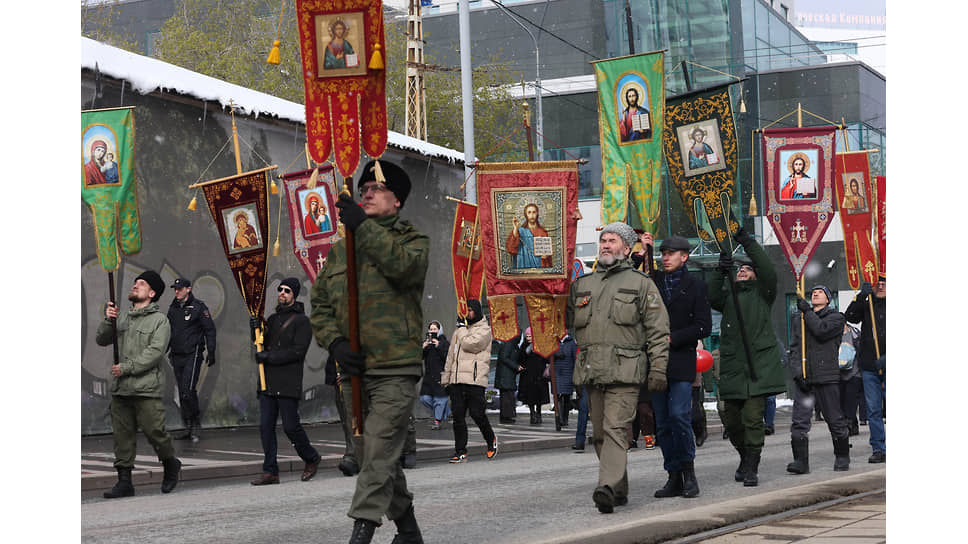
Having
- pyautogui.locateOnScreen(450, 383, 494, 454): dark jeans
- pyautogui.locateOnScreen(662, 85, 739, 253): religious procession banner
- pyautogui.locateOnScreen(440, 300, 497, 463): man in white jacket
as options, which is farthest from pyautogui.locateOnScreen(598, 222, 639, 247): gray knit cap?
pyautogui.locateOnScreen(450, 383, 494, 454): dark jeans

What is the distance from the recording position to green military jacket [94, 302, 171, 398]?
33.9 feet

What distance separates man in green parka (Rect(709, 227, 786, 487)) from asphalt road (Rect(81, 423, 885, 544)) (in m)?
0.43

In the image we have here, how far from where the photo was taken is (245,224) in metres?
14.3

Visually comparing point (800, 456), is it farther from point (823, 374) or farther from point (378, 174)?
point (378, 174)

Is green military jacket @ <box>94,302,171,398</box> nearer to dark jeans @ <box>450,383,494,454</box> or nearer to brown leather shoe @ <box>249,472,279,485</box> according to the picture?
brown leather shoe @ <box>249,472,279,485</box>

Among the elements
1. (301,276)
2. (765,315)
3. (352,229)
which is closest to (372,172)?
(352,229)

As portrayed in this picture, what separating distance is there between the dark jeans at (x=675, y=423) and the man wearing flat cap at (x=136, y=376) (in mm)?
4223

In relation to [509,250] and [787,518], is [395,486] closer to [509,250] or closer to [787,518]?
[787,518]

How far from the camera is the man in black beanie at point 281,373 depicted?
→ 11211 millimetres

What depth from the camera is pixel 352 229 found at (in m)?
5.91

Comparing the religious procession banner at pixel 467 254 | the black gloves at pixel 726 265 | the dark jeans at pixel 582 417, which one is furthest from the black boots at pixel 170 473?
the religious procession banner at pixel 467 254

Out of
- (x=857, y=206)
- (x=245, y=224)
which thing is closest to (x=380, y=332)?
(x=245, y=224)

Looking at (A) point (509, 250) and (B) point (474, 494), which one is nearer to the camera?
(B) point (474, 494)
